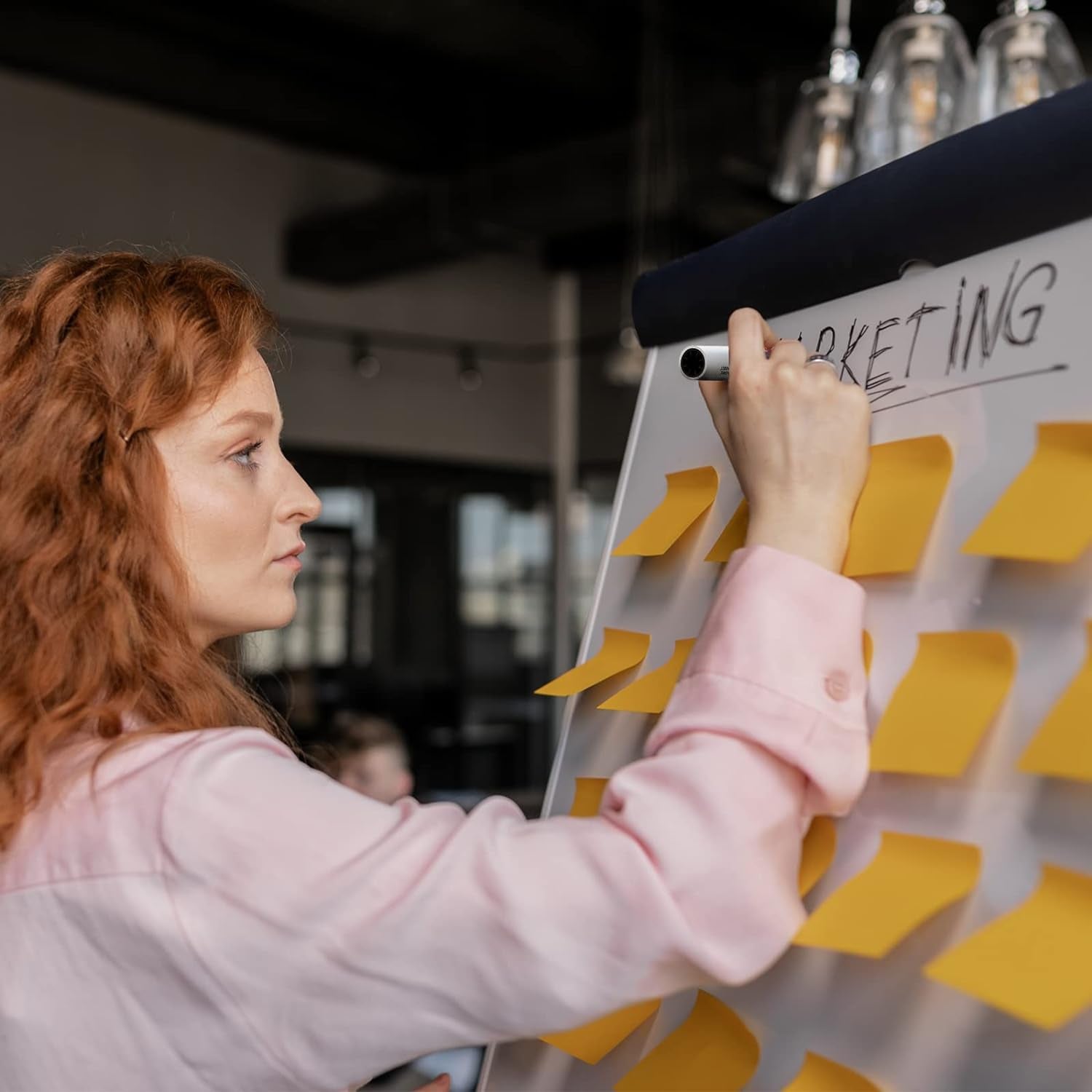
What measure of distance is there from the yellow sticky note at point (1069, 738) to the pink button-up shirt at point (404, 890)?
108 millimetres

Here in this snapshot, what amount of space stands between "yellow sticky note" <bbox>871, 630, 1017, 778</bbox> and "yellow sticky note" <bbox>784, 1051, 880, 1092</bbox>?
0.54 ft

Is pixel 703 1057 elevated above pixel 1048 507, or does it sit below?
below

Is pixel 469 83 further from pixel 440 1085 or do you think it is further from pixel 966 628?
pixel 966 628

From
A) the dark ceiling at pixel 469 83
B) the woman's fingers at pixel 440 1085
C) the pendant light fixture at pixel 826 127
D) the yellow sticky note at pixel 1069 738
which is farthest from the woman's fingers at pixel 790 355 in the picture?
the dark ceiling at pixel 469 83

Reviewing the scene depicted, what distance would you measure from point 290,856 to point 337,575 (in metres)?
5.24

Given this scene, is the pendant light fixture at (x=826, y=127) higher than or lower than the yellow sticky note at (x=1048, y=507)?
higher

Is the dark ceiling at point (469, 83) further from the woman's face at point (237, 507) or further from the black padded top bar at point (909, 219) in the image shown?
the woman's face at point (237, 507)

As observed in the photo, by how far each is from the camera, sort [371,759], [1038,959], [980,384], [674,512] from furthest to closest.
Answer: [371,759], [674,512], [980,384], [1038,959]

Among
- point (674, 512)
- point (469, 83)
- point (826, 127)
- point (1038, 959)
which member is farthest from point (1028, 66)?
point (469, 83)

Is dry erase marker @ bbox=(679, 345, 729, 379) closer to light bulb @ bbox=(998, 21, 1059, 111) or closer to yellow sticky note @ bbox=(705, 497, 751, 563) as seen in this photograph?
yellow sticky note @ bbox=(705, 497, 751, 563)

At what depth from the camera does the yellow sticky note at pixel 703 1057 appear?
0.77 m

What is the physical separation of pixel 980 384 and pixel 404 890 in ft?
1.36

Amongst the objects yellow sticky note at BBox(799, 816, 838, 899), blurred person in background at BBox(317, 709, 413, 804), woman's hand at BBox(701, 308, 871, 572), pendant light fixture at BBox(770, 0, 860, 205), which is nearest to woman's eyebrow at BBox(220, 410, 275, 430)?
woman's hand at BBox(701, 308, 871, 572)

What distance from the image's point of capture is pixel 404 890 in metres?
0.68
